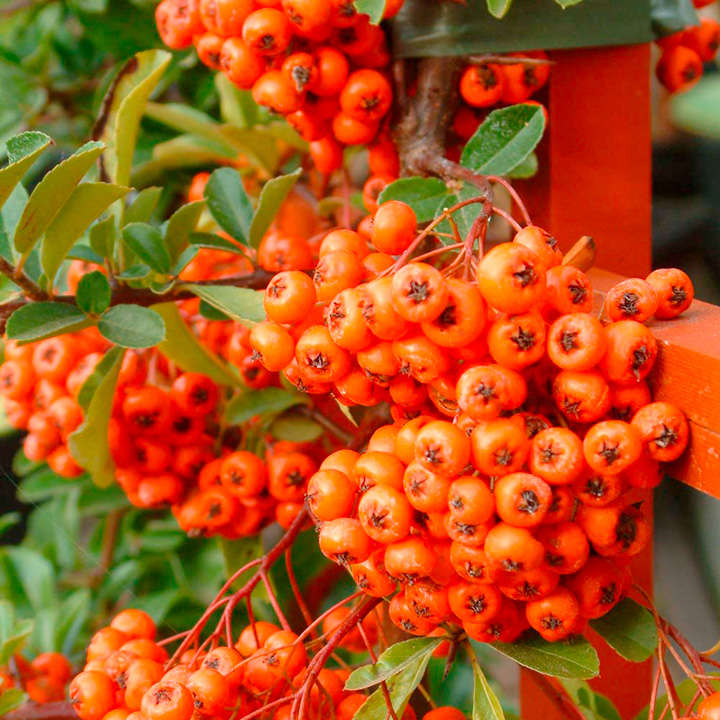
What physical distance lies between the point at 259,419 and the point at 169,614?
58cm

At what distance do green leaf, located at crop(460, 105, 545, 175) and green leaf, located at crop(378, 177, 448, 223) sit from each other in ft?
0.14

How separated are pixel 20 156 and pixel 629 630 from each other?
62cm

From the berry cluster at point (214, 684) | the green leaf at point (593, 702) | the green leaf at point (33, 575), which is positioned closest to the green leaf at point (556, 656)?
the berry cluster at point (214, 684)

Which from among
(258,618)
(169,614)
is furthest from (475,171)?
(169,614)

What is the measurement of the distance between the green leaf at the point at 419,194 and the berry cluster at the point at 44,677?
2.50 ft

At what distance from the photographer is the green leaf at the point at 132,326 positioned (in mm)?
906

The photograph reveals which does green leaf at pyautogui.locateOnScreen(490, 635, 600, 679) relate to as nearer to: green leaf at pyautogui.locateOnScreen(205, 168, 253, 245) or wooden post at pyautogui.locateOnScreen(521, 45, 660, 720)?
wooden post at pyautogui.locateOnScreen(521, 45, 660, 720)

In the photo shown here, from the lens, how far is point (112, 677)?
2.75 feet

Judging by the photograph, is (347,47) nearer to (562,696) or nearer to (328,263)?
(328,263)

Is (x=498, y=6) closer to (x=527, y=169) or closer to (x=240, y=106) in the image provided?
(x=527, y=169)

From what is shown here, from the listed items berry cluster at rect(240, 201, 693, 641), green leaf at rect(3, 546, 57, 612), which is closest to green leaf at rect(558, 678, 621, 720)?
berry cluster at rect(240, 201, 693, 641)

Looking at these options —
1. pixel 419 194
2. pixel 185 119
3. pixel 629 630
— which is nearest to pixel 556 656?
pixel 629 630

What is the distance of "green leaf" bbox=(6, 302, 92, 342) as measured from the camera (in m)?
0.87

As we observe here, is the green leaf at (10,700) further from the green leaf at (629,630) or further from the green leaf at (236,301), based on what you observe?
the green leaf at (629,630)
